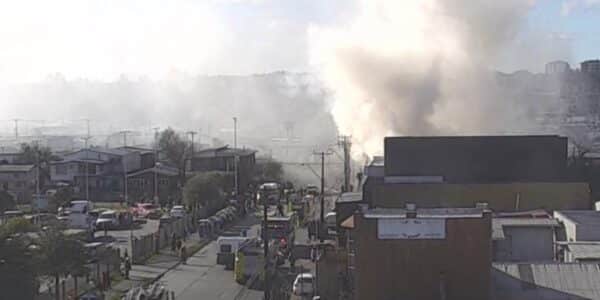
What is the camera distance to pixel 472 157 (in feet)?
41.7

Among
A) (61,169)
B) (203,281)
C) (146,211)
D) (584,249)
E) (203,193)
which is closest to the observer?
(584,249)

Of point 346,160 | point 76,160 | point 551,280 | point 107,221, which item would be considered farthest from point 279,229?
point 76,160

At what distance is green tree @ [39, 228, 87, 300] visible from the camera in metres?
8.07

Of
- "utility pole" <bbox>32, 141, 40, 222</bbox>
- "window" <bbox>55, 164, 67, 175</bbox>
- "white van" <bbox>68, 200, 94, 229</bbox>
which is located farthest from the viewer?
"window" <bbox>55, 164, 67, 175</bbox>

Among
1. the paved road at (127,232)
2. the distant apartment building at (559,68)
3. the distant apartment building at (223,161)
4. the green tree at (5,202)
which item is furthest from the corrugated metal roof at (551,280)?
the distant apartment building at (559,68)

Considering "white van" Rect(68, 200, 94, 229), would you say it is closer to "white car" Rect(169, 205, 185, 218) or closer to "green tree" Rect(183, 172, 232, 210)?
"white car" Rect(169, 205, 185, 218)

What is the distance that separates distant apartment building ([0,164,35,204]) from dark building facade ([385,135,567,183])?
1020 centimetres

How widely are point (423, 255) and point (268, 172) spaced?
52.1 ft

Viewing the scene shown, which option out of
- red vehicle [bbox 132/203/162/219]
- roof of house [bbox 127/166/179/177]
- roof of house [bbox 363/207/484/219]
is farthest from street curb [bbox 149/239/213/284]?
roof of house [bbox 127/166/179/177]

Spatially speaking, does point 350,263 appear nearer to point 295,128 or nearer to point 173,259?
point 173,259

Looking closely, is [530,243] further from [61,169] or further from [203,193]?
[61,169]

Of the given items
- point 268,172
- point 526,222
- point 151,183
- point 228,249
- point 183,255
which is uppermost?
point 526,222

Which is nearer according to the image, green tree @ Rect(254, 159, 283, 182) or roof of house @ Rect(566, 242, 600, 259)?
roof of house @ Rect(566, 242, 600, 259)

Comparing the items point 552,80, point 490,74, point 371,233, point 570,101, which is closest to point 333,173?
point 490,74
